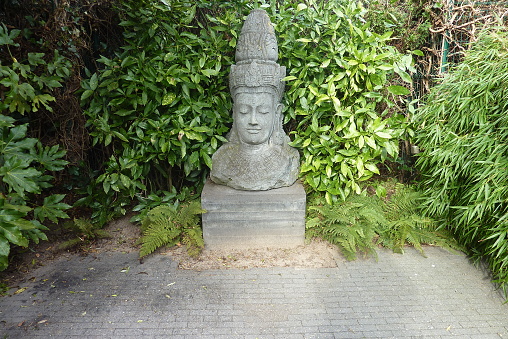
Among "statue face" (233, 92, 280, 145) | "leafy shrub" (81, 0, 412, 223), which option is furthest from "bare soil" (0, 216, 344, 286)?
"statue face" (233, 92, 280, 145)

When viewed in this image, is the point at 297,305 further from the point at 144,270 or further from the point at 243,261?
the point at 144,270

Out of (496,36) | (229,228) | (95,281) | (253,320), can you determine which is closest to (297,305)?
(253,320)

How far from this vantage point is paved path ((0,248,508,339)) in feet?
8.59

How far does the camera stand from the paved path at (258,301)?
103 inches

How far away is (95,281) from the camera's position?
320cm

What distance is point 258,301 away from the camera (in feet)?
9.57

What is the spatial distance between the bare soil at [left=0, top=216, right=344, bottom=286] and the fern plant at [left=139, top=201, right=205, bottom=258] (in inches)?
4.7

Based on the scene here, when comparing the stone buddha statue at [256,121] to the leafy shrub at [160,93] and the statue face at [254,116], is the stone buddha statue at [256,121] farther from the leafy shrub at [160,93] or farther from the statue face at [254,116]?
the leafy shrub at [160,93]

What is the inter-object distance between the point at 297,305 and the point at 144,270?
151 cm

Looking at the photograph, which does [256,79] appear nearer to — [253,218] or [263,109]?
[263,109]

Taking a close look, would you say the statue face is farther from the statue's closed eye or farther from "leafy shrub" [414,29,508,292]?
"leafy shrub" [414,29,508,292]

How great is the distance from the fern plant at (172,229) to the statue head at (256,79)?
1.03 m

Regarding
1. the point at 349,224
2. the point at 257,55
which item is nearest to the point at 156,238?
the point at 349,224

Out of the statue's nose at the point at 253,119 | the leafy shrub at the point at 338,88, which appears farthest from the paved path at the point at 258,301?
the statue's nose at the point at 253,119
